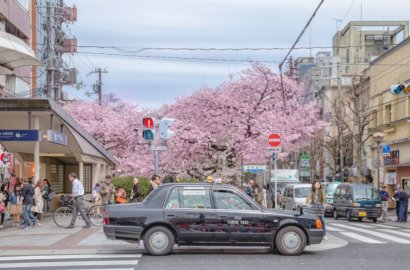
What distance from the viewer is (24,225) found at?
19469 mm

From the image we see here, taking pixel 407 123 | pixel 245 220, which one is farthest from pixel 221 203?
pixel 407 123

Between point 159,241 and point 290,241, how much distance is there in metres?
2.72

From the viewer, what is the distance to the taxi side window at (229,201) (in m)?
12.7

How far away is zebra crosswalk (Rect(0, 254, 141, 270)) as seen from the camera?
1109cm

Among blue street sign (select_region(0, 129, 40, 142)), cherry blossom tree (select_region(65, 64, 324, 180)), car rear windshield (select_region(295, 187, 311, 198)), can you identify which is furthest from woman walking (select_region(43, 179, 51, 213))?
car rear windshield (select_region(295, 187, 311, 198))

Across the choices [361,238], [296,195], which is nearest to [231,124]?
[296,195]

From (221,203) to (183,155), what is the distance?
21.4 metres

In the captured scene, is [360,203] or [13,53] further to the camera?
[360,203]

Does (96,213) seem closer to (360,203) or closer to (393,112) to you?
(360,203)

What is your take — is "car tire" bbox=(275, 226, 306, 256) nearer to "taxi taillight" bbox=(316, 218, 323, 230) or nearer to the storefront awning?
"taxi taillight" bbox=(316, 218, 323, 230)

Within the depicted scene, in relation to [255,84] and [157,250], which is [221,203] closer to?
[157,250]

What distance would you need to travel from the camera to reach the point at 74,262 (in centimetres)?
1179

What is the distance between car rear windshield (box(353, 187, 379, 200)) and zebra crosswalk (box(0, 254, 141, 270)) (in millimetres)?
17335

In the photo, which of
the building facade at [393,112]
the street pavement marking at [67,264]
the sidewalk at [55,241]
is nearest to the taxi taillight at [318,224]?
the street pavement marking at [67,264]
